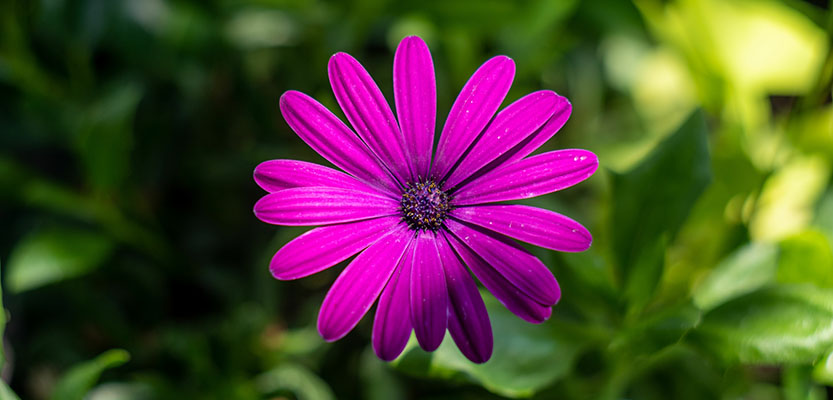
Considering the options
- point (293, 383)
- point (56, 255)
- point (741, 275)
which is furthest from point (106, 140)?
point (741, 275)

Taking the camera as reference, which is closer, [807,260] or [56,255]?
[807,260]

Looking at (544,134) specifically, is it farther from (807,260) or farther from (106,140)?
(106,140)

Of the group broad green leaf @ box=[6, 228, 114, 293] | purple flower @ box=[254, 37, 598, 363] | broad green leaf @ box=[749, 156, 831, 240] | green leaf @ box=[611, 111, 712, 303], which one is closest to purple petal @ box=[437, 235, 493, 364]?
purple flower @ box=[254, 37, 598, 363]

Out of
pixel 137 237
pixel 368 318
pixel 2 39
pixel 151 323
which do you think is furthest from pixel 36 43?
pixel 368 318

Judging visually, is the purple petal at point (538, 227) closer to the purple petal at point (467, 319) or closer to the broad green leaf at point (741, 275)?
the purple petal at point (467, 319)

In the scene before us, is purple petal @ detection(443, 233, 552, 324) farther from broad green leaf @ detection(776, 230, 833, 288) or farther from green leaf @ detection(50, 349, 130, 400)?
broad green leaf @ detection(776, 230, 833, 288)

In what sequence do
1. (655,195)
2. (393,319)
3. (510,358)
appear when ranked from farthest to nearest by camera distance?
(655,195) < (510,358) < (393,319)

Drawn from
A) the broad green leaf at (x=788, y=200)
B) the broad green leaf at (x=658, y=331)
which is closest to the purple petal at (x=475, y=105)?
the broad green leaf at (x=658, y=331)
